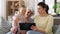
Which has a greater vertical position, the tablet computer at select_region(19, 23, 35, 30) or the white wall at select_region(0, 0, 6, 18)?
the white wall at select_region(0, 0, 6, 18)

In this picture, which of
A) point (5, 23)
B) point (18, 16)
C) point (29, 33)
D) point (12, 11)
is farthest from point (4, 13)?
point (29, 33)

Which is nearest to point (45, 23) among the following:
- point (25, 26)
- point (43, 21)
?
point (43, 21)

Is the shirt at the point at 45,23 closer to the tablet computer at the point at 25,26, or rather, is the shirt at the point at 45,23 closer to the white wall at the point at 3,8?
the tablet computer at the point at 25,26

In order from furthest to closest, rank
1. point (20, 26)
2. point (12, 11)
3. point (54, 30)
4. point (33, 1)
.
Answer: point (12, 11)
point (33, 1)
point (54, 30)
point (20, 26)

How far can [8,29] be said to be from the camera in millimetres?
3035

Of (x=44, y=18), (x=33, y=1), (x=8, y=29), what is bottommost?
(x=8, y=29)

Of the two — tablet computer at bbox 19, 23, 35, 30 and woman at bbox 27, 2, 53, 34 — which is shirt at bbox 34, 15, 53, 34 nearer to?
woman at bbox 27, 2, 53, 34

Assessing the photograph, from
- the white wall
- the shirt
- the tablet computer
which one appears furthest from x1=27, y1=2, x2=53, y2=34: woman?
the white wall

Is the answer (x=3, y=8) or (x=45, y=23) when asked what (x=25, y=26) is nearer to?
(x=45, y=23)

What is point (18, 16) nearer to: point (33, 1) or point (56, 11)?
point (33, 1)

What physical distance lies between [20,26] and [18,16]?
291 millimetres

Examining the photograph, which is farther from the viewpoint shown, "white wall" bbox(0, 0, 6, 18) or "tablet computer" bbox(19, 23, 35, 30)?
"white wall" bbox(0, 0, 6, 18)

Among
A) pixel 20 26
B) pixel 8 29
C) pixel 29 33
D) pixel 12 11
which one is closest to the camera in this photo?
pixel 29 33

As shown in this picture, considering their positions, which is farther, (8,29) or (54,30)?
(8,29)
